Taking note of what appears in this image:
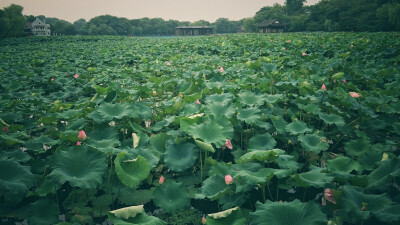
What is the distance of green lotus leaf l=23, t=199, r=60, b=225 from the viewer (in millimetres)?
1458

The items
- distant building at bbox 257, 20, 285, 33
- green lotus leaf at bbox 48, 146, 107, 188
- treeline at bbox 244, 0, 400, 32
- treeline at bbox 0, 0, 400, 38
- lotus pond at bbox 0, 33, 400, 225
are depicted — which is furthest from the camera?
distant building at bbox 257, 20, 285, 33

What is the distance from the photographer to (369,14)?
3238 centimetres

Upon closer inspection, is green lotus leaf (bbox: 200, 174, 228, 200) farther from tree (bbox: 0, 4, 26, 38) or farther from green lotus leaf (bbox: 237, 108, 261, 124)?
tree (bbox: 0, 4, 26, 38)

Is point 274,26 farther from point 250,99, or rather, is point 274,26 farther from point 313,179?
point 313,179

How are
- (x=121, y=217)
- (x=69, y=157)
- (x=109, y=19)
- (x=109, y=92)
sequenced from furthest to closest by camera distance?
(x=109, y=19) → (x=109, y=92) → (x=69, y=157) → (x=121, y=217)

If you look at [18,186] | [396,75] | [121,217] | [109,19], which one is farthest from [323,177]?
[109,19]

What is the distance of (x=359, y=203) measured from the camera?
1277 mm

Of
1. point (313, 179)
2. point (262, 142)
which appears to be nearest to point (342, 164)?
point (313, 179)

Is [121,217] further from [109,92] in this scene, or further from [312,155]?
[109,92]

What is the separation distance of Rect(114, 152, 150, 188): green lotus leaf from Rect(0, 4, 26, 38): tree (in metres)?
41.6

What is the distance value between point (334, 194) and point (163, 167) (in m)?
1.27

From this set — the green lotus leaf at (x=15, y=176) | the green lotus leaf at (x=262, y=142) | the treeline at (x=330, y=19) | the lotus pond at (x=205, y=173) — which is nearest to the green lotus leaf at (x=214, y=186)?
the lotus pond at (x=205, y=173)

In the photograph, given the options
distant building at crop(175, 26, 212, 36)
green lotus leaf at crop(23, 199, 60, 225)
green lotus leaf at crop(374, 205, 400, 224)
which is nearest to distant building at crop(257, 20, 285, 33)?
distant building at crop(175, 26, 212, 36)

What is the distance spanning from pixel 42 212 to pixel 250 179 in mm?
1288
